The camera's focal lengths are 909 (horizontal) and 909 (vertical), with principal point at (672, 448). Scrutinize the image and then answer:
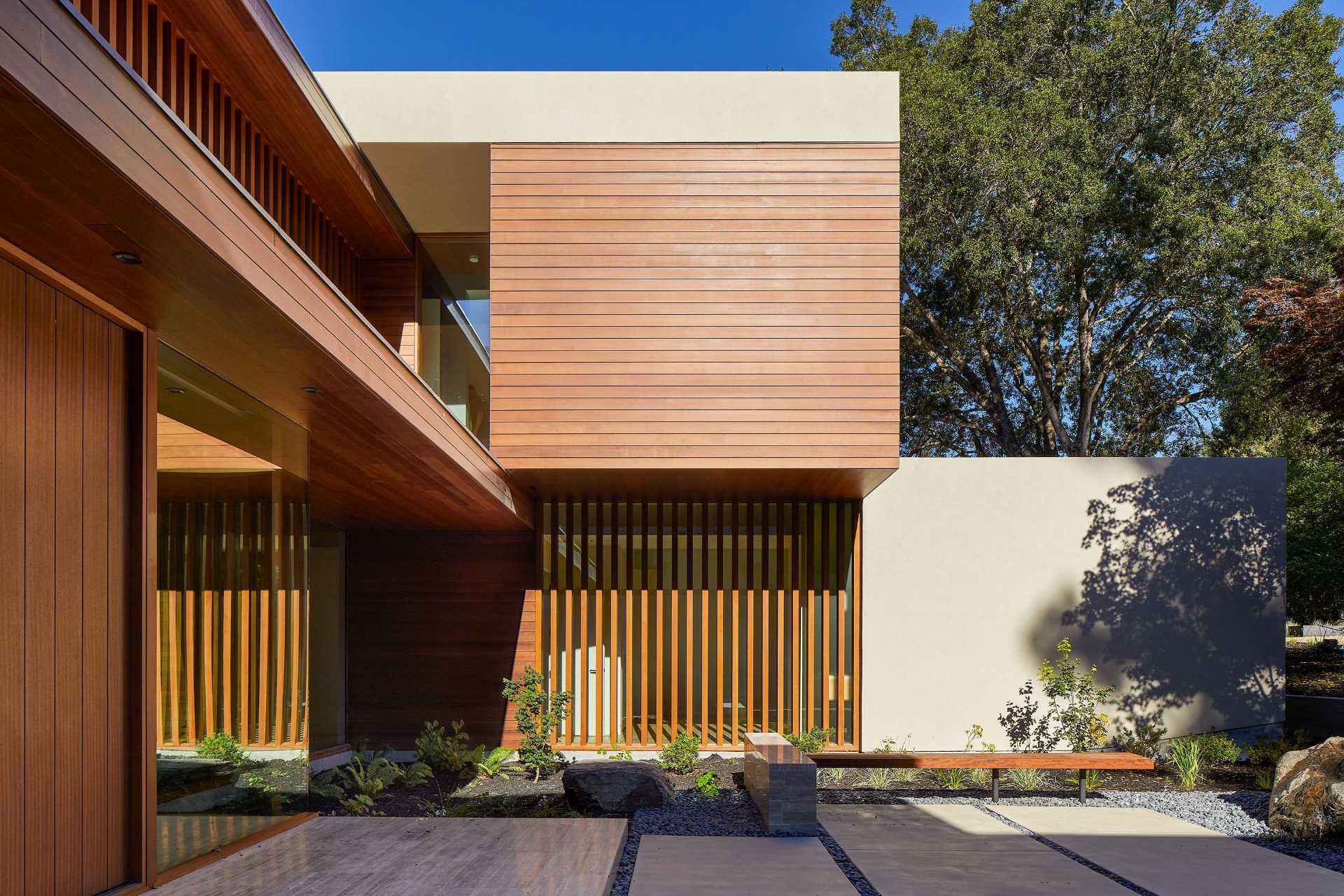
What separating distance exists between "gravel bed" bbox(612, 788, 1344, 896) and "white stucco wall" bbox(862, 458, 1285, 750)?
1460 mm

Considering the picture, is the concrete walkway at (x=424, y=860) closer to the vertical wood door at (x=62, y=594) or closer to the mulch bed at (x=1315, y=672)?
the vertical wood door at (x=62, y=594)

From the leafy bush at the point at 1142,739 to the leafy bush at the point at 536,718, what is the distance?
16.6 ft

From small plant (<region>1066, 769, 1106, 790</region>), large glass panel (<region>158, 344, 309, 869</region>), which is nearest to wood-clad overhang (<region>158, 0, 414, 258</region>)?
large glass panel (<region>158, 344, 309, 869</region>)

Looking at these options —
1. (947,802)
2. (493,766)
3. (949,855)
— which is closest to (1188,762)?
(947,802)

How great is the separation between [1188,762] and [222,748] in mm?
7160

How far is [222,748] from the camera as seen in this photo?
423 cm

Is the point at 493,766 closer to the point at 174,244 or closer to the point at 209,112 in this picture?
the point at 209,112

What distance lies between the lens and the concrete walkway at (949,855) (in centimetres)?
441

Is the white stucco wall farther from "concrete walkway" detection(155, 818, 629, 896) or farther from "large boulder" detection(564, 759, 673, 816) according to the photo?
"concrete walkway" detection(155, 818, 629, 896)

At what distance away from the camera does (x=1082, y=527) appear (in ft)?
28.0

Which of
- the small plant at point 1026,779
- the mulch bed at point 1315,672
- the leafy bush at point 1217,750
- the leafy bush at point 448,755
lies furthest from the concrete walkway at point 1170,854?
the mulch bed at point 1315,672

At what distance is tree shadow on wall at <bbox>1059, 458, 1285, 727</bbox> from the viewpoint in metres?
8.41

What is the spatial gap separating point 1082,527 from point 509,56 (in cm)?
1530

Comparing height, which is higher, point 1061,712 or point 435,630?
point 435,630
